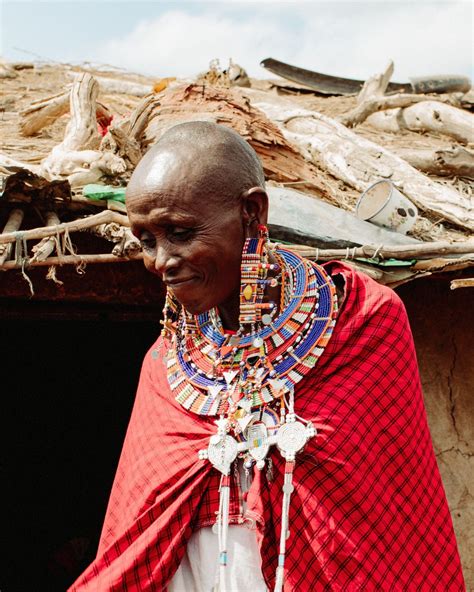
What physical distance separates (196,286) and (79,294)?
193 cm

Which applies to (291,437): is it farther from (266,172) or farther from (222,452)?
Answer: (266,172)

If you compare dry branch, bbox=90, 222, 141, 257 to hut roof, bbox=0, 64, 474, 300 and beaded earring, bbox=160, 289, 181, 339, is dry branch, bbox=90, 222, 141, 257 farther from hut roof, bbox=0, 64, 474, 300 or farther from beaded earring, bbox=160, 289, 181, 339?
beaded earring, bbox=160, 289, 181, 339

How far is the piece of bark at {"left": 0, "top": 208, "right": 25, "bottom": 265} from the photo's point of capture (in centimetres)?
313

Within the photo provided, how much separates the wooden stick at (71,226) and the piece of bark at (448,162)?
2815 millimetres

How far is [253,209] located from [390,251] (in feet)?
4.49

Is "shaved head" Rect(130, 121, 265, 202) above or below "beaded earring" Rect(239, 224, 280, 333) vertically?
above

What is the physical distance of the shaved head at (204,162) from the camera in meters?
2.11

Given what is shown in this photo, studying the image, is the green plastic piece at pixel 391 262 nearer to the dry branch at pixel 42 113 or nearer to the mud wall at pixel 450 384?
the mud wall at pixel 450 384

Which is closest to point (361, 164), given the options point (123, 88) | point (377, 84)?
point (377, 84)

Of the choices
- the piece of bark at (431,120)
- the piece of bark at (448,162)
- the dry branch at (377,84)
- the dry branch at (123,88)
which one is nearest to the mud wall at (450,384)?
the piece of bark at (448,162)

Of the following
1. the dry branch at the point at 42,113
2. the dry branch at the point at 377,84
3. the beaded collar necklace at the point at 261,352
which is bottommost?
the beaded collar necklace at the point at 261,352

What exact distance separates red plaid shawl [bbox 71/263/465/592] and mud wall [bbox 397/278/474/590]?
1.74 meters

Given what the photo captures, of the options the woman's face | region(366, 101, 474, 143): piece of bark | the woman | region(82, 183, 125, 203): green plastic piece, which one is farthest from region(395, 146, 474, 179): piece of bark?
the woman's face

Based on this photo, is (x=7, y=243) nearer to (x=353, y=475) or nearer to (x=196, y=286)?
(x=196, y=286)
